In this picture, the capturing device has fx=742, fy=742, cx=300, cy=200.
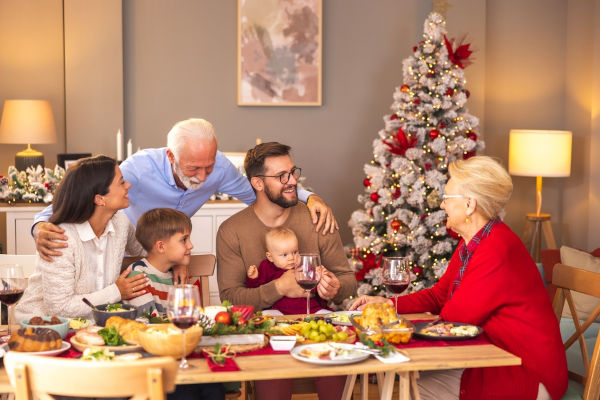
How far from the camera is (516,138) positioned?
579cm

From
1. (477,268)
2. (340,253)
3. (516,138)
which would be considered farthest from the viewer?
(516,138)

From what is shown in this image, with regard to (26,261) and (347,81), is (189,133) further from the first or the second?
(347,81)

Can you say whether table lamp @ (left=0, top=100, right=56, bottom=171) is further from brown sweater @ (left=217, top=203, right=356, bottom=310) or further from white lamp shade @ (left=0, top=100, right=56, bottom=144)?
brown sweater @ (left=217, top=203, right=356, bottom=310)

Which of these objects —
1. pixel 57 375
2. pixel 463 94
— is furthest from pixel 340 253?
pixel 463 94

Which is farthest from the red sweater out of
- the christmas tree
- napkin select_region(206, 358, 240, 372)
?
the christmas tree

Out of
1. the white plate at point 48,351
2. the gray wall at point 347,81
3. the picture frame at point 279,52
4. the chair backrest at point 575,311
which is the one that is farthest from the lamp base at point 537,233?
the white plate at point 48,351

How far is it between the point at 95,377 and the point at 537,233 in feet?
15.9

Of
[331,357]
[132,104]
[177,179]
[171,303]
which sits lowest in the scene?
[331,357]

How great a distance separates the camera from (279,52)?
243 inches

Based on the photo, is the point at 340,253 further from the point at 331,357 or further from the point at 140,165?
the point at 331,357

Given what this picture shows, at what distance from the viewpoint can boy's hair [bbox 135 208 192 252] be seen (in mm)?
2883

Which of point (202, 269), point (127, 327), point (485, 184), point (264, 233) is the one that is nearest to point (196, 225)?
point (264, 233)

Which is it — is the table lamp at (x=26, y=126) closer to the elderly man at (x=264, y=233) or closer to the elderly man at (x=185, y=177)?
the elderly man at (x=185, y=177)

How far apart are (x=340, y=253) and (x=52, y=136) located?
2969 millimetres
